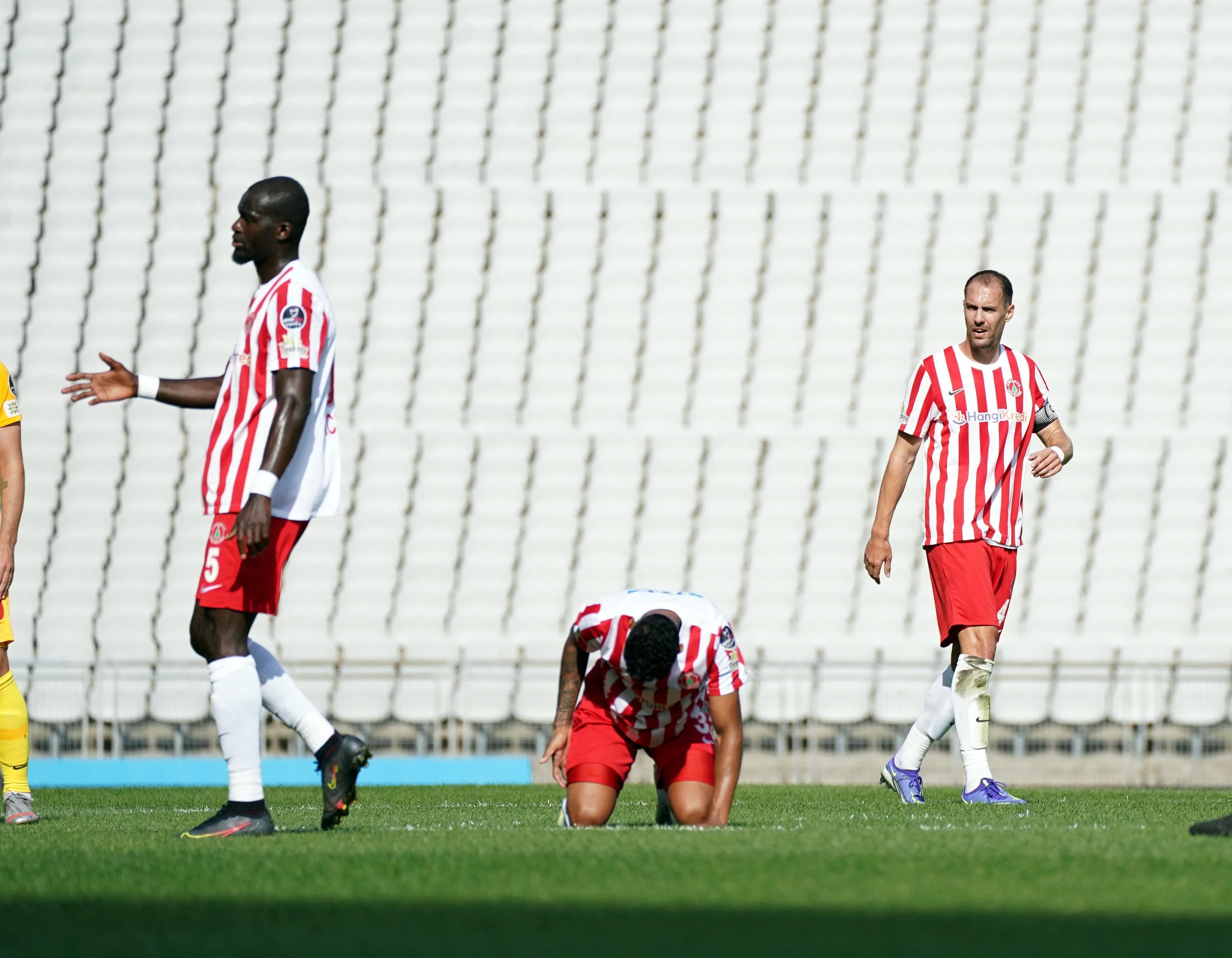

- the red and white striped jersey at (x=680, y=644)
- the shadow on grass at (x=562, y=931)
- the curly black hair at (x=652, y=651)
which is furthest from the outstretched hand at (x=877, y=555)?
the shadow on grass at (x=562, y=931)

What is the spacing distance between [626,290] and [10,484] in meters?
11.3

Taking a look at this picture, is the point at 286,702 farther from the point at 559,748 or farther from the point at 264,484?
the point at 559,748

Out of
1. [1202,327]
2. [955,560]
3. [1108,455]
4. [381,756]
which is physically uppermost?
[1202,327]

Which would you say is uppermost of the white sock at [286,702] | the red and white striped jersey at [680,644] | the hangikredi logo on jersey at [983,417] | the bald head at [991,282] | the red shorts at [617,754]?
the bald head at [991,282]

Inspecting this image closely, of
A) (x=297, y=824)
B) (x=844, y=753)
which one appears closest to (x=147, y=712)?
(x=844, y=753)

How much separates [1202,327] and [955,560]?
1152cm

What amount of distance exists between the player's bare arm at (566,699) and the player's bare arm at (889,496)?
138 centimetres

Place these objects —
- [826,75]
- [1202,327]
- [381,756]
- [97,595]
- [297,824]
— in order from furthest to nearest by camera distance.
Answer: [826,75] < [1202,327] < [97,595] < [381,756] < [297,824]

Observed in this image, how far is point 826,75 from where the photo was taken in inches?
674

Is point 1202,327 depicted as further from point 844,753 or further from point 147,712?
point 147,712

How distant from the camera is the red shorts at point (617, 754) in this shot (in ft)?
15.4

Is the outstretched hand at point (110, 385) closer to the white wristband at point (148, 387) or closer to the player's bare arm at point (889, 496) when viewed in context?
the white wristband at point (148, 387)

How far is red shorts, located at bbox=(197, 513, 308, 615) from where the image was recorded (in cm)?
380

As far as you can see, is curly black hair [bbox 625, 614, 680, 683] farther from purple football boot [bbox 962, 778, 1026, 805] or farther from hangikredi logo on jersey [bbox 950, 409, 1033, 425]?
hangikredi logo on jersey [bbox 950, 409, 1033, 425]
